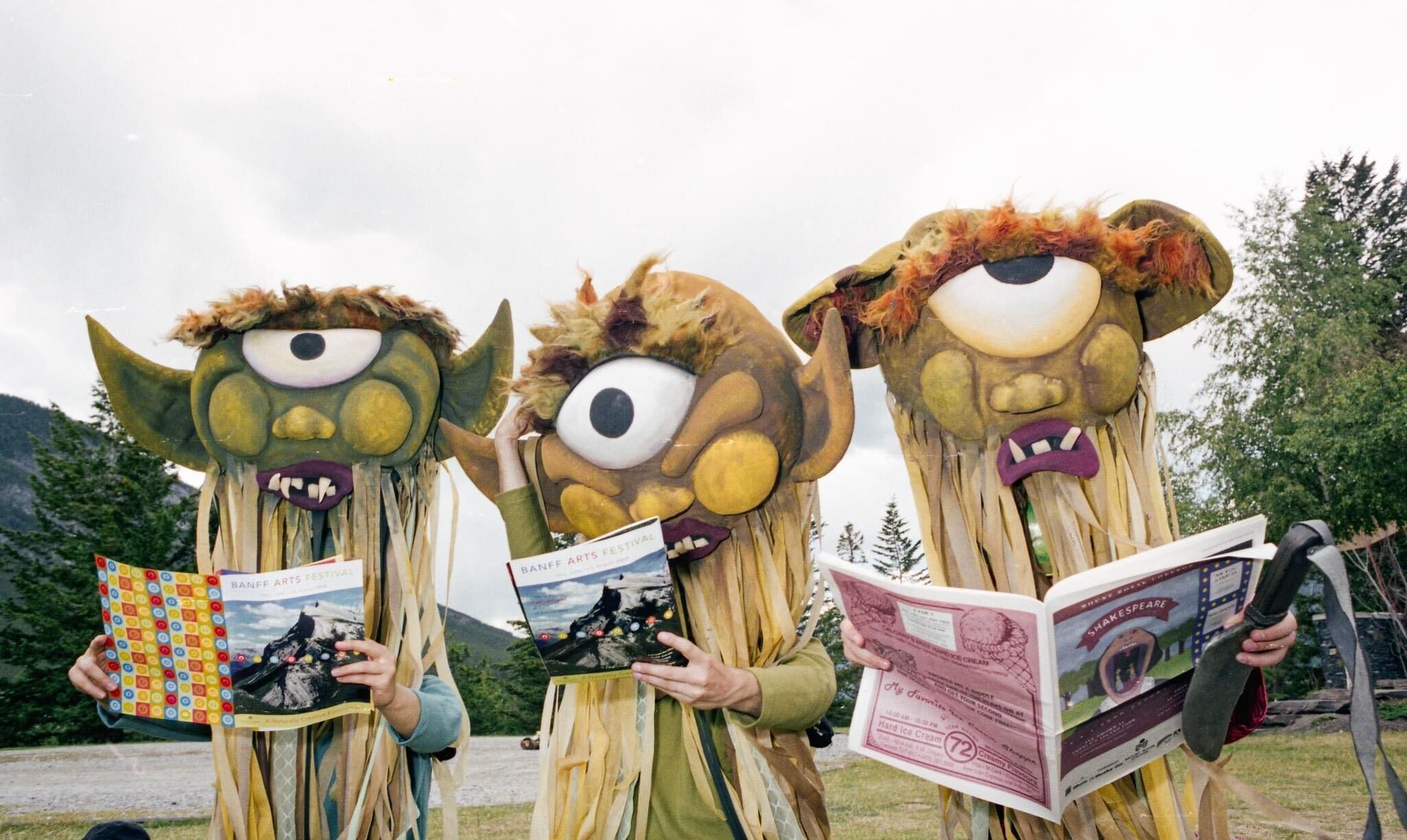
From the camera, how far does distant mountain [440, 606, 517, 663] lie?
6.75 meters

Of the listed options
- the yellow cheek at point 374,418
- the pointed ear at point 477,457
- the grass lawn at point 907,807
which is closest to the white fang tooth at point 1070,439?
the pointed ear at point 477,457

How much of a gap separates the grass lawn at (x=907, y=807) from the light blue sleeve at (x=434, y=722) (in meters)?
1.64

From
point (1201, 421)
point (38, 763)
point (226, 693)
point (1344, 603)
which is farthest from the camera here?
point (1201, 421)

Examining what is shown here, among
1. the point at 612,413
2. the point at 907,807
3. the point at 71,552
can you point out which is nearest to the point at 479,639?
the point at 71,552

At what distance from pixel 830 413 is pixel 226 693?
112 centimetres

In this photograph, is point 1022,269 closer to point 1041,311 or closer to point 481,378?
point 1041,311

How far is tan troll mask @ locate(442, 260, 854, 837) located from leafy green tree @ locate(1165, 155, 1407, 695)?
19.8ft

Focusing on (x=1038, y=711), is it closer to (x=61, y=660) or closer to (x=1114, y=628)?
(x=1114, y=628)

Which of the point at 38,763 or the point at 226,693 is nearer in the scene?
the point at 226,693

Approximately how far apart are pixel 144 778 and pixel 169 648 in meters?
3.97

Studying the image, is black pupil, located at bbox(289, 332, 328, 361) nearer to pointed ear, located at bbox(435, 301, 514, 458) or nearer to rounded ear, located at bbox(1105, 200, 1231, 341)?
pointed ear, located at bbox(435, 301, 514, 458)

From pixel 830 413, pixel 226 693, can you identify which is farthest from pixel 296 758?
pixel 830 413

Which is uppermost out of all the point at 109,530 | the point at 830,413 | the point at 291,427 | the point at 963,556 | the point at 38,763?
the point at 109,530

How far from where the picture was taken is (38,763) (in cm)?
495
